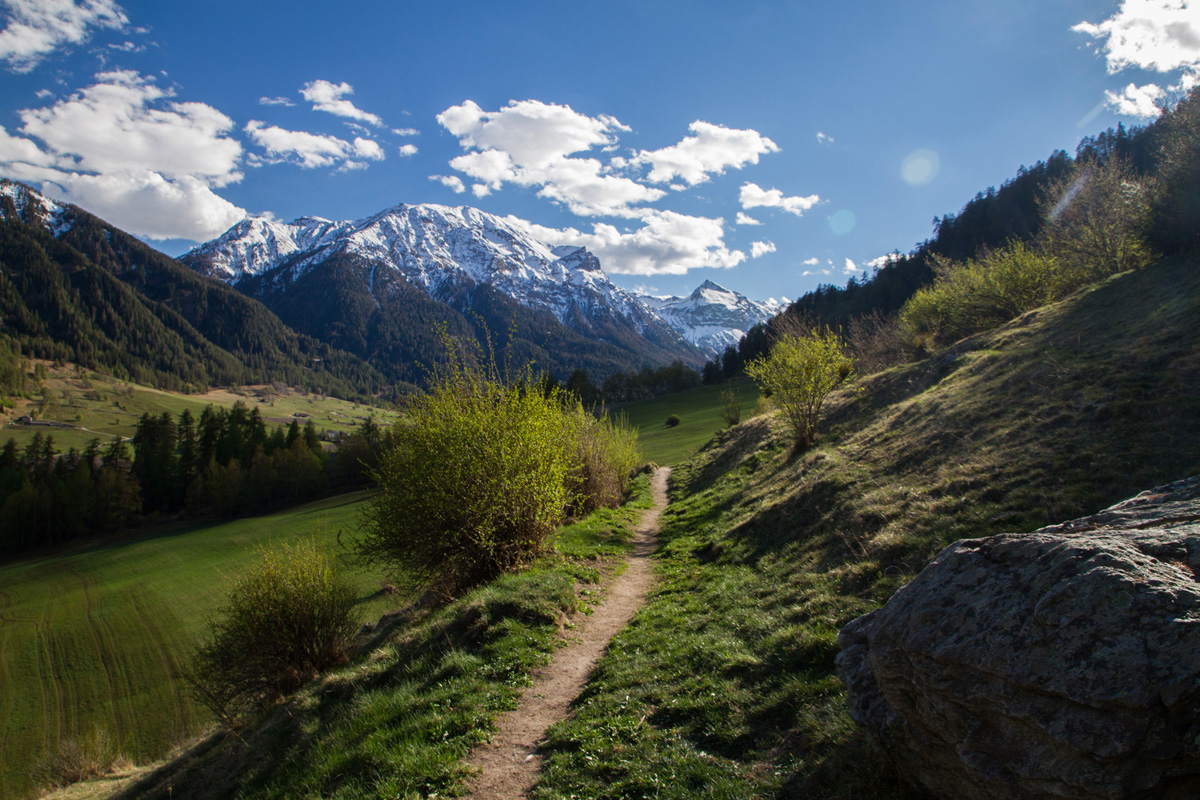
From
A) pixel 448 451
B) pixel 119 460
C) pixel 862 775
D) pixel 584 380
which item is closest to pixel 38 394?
pixel 119 460

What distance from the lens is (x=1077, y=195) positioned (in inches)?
1518

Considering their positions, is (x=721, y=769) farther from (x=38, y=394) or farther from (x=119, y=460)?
(x=38, y=394)

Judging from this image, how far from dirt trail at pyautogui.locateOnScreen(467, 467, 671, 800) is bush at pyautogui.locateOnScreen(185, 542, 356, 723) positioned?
949 cm

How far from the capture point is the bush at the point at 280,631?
54.0 feet

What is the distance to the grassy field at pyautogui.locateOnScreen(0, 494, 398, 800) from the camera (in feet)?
98.6

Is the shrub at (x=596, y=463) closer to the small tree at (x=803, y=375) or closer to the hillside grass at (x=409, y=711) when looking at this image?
the small tree at (x=803, y=375)

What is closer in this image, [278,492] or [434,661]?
[434,661]

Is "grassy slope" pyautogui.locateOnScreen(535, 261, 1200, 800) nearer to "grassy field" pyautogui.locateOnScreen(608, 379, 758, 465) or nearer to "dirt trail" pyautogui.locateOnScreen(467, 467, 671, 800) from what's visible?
"dirt trail" pyautogui.locateOnScreen(467, 467, 671, 800)

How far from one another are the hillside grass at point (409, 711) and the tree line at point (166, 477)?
67.7 m

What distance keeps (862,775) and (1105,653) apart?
2.93 meters

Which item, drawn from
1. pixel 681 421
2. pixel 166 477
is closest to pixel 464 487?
pixel 681 421

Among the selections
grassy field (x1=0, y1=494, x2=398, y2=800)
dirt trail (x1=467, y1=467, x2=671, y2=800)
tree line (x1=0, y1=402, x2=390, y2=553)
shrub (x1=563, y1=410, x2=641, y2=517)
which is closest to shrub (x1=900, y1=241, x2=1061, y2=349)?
shrub (x1=563, y1=410, x2=641, y2=517)

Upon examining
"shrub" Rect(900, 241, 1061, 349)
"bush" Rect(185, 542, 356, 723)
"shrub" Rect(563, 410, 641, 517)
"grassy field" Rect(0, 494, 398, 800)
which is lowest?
"grassy field" Rect(0, 494, 398, 800)

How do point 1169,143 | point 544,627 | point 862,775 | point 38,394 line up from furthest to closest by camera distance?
point 38,394 → point 1169,143 → point 544,627 → point 862,775
